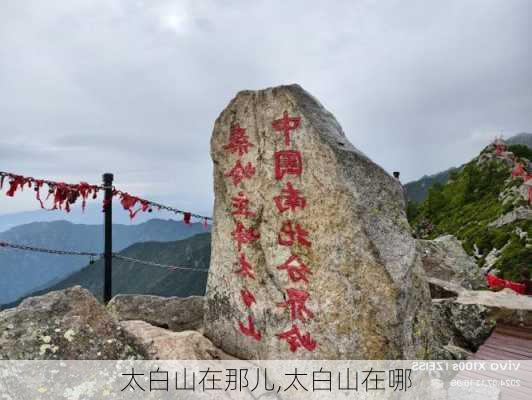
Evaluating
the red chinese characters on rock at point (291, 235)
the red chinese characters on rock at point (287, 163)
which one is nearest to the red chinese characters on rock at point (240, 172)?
the red chinese characters on rock at point (287, 163)

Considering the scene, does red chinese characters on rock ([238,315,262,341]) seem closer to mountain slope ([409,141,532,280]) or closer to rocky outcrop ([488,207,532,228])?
mountain slope ([409,141,532,280])

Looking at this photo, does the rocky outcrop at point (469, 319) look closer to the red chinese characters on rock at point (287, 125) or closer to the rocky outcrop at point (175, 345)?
the rocky outcrop at point (175, 345)

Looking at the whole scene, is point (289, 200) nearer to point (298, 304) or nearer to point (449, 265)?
point (298, 304)

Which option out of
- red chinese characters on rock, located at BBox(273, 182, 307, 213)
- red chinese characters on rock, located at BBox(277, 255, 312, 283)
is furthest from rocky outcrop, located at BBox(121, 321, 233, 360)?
red chinese characters on rock, located at BBox(273, 182, 307, 213)

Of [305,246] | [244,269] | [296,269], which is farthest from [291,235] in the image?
[244,269]

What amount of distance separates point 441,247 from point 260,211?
32.0 feet

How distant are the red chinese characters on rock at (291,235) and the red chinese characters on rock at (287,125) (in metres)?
1.38

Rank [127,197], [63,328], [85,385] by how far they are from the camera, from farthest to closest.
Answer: [127,197] → [63,328] → [85,385]

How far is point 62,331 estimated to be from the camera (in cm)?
487

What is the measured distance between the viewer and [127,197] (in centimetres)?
1069

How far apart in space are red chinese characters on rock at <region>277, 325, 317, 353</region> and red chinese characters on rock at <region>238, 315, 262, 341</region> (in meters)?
0.53

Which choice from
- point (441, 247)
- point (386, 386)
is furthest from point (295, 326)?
point (441, 247)

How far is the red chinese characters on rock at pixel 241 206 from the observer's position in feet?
27.7

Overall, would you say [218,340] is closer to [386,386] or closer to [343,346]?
[343,346]
